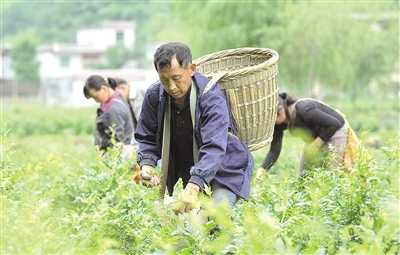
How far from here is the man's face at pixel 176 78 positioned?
480cm

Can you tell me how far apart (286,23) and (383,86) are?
19.1 m

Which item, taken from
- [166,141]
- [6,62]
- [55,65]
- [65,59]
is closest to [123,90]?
[166,141]

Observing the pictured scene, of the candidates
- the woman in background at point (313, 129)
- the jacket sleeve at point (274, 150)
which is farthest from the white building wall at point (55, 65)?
the woman in background at point (313, 129)

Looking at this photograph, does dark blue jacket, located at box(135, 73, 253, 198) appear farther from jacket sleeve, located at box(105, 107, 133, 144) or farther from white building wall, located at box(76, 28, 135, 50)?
white building wall, located at box(76, 28, 135, 50)

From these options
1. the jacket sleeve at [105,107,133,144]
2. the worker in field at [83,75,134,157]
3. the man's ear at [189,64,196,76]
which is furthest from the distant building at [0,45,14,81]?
the man's ear at [189,64,196,76]

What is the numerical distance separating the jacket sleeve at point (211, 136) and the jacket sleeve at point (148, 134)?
0.39 meters

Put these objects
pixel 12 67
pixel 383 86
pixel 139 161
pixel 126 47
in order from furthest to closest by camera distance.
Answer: pixel 126 47, pixel 12 67, pixel 383 86, pixel 139 161

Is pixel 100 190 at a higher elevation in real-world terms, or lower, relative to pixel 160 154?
lower

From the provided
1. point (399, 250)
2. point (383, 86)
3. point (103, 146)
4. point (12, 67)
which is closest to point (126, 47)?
point (12, 67)

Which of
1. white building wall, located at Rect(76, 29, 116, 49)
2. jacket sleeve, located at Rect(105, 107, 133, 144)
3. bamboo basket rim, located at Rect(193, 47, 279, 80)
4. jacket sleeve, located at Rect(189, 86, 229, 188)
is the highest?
bamboo basket rim, located at Rect(193, 47, 279, 80)

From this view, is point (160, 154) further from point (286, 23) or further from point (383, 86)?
→ point (383, 86)

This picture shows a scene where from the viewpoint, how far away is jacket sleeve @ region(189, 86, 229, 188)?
4.81m

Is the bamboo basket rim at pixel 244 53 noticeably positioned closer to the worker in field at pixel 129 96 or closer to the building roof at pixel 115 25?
the worker in field at pixel 129 96

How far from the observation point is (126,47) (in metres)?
83.4
